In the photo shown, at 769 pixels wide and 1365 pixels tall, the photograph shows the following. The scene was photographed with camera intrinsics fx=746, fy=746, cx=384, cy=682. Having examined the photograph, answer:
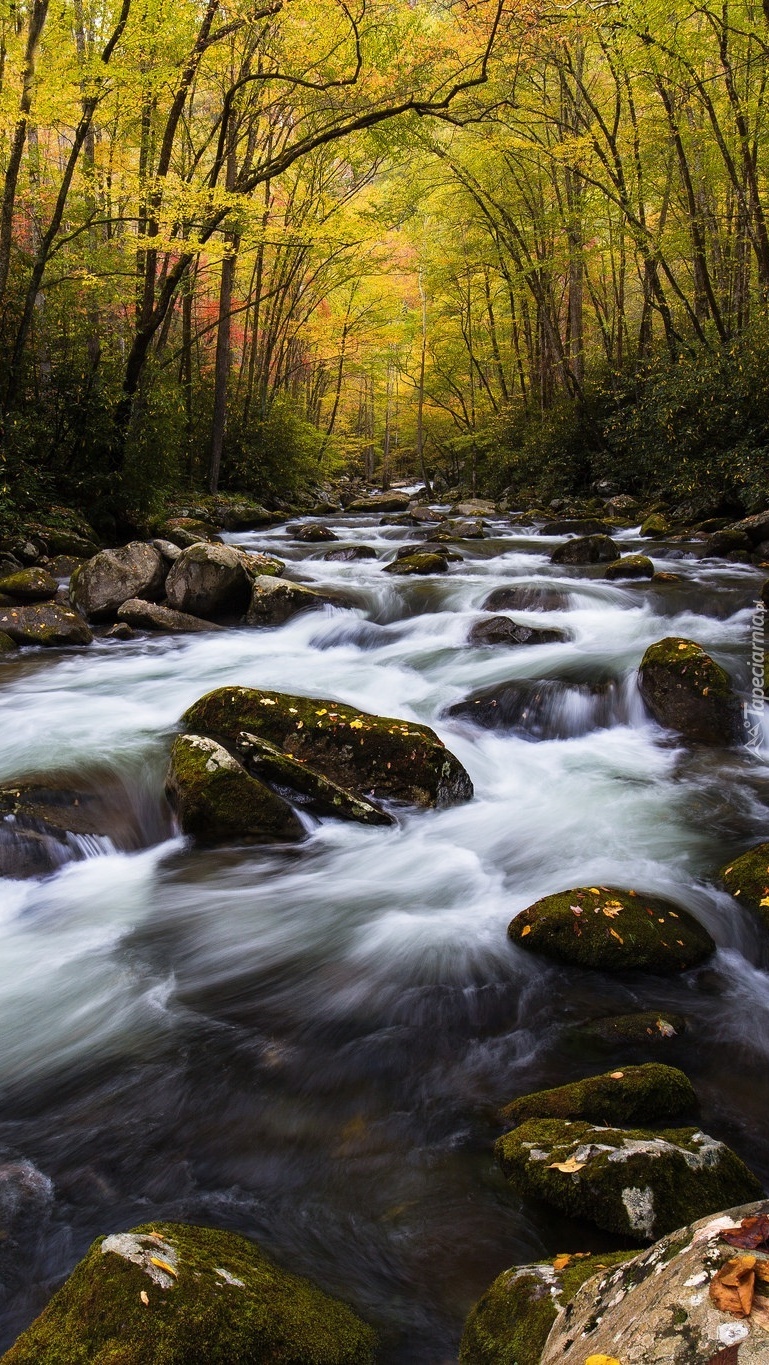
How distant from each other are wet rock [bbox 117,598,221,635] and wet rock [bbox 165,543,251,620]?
0.31 metres

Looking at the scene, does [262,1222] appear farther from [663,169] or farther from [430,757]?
[663,169]

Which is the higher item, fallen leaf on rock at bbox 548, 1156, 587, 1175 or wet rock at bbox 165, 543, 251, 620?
wet rock at bbox 165, 543, 251, 620

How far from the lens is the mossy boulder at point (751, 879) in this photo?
4.09 metres

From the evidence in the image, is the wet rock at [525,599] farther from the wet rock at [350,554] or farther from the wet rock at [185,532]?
the wet rock at [185,532]

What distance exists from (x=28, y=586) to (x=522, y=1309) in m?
9.82

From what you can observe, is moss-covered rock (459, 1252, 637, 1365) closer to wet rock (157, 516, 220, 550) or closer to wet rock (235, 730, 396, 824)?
wet rock (235, 730, 396, 824)

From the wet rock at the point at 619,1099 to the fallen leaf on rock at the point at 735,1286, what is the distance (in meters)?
1.64

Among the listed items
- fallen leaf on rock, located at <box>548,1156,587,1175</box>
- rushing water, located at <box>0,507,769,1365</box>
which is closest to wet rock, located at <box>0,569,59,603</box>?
rushing water, located at <box>0,507,769,1365</box>

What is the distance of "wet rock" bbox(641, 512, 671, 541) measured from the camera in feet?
49.4

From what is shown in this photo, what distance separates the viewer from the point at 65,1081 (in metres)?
3.21

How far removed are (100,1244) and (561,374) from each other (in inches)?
1021

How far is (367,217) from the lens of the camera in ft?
49.3

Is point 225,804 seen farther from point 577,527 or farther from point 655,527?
point 577,527

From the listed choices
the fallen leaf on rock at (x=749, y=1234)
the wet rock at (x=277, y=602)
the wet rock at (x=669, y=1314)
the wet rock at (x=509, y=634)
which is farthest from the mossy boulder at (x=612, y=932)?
the wet rock at (x=277, y=602)
